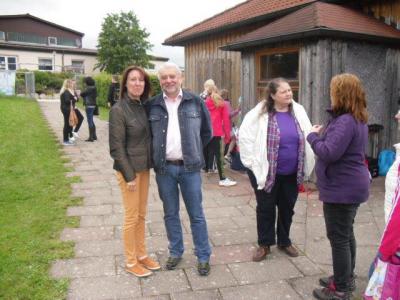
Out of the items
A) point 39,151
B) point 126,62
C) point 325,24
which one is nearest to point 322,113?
point 325,24

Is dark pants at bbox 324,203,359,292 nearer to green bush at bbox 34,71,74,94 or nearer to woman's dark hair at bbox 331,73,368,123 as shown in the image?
woman's dark hair at bbox 331,73,368,123

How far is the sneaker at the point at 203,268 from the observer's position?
385 cm

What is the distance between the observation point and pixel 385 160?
750 centimetres

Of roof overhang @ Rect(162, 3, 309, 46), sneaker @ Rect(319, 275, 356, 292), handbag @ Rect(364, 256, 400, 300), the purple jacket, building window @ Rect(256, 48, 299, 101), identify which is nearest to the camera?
handbag @ Rect(364, 256, 400, 300)

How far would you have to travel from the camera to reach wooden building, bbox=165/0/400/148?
21.6 ft

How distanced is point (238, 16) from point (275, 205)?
7.76 m

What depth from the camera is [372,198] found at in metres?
6.32

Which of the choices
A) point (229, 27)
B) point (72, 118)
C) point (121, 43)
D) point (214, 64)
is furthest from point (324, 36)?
point (121, 43)

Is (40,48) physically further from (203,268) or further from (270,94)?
(203,268)

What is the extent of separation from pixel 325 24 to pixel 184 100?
11.7 ft

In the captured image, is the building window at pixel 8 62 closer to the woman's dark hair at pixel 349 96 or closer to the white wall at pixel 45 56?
the white wall at pixel 45 56

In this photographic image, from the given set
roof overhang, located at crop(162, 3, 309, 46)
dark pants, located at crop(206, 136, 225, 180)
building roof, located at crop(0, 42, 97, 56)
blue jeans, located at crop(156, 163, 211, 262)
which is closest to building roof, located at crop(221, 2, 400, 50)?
roof overhang, located at crop(162, 3, 309, 46)

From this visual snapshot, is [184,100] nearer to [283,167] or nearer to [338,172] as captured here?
[283,167]

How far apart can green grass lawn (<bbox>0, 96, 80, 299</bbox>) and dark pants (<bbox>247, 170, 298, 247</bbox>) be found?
191 centimetres
